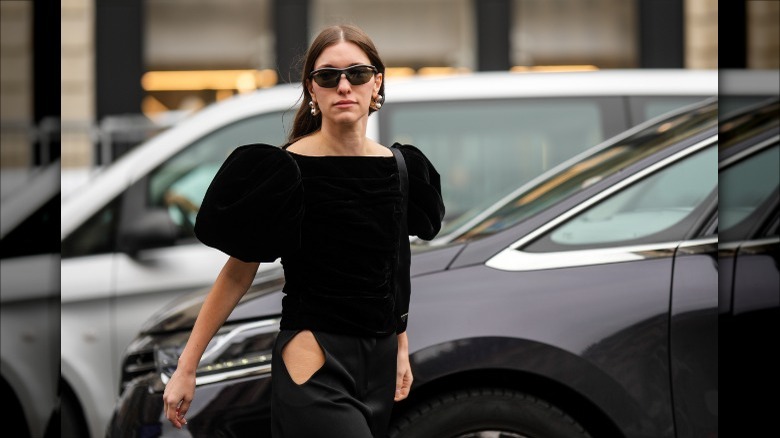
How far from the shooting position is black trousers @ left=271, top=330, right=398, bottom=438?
8.05ft

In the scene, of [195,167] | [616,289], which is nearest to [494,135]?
[195,167]

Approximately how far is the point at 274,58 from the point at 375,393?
11.8 metres

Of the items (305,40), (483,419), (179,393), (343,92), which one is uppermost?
(305,40)

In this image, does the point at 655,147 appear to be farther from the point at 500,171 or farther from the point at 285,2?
the point at 285,2

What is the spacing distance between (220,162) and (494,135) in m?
1.32

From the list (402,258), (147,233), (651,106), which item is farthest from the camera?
(651,106)

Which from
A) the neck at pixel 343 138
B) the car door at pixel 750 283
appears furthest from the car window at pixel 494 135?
the neck at pixel 343 138

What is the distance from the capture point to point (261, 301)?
11.1 ft

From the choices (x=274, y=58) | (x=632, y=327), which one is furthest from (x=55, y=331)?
(x=274, y=58)

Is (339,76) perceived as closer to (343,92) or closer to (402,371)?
(343,92)

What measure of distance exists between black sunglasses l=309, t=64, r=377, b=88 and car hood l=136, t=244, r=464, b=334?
952mm

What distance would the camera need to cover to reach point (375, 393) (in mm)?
2568

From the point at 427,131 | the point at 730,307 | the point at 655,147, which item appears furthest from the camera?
the point at 427,131

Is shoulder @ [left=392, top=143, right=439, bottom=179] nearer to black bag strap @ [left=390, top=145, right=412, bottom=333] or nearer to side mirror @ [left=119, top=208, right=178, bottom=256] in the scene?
black bag strap @ [left=390, top=145, right=412, bottom=333]
